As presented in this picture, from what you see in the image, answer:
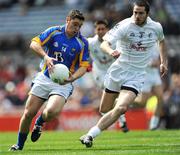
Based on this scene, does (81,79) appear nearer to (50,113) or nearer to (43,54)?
(50,113)

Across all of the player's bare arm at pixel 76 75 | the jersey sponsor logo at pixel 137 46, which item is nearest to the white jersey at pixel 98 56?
the jersey sponsor logo at pixel 137 46

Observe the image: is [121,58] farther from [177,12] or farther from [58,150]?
[177,12]

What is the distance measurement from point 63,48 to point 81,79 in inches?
509

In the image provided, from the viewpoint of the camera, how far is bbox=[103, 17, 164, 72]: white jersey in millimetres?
13188

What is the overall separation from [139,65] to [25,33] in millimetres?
19117

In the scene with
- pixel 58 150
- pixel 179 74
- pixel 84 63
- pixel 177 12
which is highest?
pixel 177 12

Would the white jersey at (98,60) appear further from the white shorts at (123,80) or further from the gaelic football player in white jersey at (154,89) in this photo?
the white shorts at (123,80)

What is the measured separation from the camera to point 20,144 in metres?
13.1

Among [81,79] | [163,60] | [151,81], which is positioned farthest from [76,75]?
[81,79]

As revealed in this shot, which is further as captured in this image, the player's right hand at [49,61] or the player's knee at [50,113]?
the player's knee at [50,113]

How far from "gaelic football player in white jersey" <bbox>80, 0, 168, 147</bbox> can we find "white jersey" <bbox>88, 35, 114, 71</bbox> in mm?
4258

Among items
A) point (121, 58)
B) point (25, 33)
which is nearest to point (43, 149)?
point (121, 58)

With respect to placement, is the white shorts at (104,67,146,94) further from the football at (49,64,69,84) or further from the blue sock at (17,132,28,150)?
the blue sock at (17,132,28,150)

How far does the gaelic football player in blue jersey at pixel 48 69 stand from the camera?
13.0 meters
